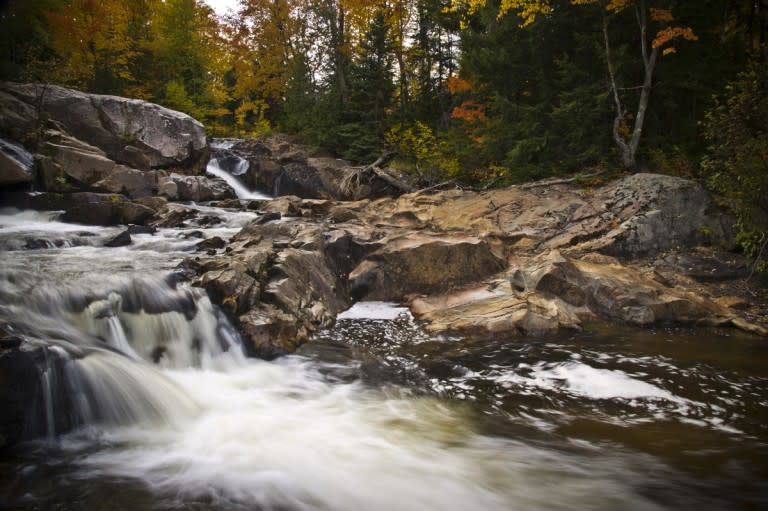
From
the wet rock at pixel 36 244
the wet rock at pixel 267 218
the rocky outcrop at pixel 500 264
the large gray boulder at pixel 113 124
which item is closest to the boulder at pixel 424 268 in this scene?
the rocky outcrop at pixel 500 264

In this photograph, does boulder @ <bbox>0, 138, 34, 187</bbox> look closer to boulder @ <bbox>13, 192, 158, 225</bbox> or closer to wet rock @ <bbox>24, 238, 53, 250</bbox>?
boulder @ <bbox>13, 192, 158, 225</bbox>

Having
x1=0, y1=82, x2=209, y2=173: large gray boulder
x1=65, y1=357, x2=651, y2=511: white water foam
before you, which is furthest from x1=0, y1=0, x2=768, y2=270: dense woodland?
x1=65, y1=357, x2=651, y2=511: white water foam

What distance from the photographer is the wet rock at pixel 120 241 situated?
895cm

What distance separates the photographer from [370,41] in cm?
1811

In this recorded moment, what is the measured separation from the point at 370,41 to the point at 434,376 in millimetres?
17005

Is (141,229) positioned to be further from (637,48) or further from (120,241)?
(637,48)

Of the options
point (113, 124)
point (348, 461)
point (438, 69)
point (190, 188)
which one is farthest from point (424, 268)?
point (438, 69)

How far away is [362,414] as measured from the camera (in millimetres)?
4441

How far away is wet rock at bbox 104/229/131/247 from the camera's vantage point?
8.95m

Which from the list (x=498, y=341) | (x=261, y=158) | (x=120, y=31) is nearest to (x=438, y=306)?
(x=498, y=341)

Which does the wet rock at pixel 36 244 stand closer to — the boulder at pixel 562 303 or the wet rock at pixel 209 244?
the wet rock at pixel 209 244

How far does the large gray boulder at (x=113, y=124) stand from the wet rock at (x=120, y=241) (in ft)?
20.5

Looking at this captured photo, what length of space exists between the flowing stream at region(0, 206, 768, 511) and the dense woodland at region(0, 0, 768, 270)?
15.1 feet

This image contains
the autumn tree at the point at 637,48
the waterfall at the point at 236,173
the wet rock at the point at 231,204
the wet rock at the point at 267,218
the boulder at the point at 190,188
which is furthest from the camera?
the waterfall at the point at 236,173
